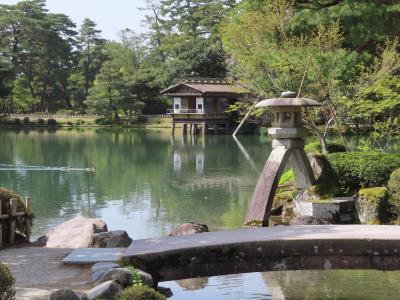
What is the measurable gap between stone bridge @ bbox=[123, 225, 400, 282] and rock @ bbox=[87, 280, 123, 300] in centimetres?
125

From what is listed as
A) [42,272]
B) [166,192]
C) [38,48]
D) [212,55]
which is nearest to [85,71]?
[38,48]

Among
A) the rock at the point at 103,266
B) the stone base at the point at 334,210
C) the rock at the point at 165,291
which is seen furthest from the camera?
the stone base at the point at 334,210

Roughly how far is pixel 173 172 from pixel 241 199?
7857 millimetres

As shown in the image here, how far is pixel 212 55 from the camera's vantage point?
53.2 metres

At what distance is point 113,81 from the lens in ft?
184

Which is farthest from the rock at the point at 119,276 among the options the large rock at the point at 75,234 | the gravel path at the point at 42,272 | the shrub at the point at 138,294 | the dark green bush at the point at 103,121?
the dark green bush at the point at 103,121

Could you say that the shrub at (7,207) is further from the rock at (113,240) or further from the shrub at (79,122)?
the shrub at (79,122)

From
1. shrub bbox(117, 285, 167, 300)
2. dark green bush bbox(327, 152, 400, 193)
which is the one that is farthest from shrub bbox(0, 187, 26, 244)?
dark green bush bbox(327, 152, 400, 193)

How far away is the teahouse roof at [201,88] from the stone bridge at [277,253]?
40928mm

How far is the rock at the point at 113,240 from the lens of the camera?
27.3 ft

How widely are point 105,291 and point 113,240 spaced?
2448mm

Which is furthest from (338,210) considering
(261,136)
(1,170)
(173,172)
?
(261,136)

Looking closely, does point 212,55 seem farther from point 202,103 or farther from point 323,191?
point 323,191

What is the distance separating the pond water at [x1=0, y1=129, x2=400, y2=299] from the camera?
8.36 m
